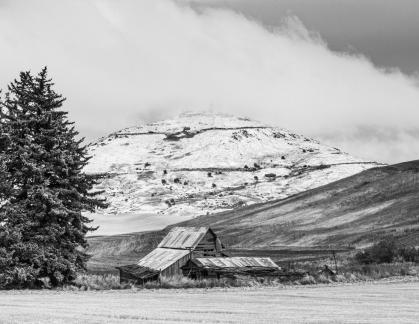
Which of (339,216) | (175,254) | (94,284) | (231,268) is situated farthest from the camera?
(339,216)

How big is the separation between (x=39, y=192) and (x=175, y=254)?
2447 centimetres

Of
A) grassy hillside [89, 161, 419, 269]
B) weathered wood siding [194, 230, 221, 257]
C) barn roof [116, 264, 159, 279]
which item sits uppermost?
grassy hillside [89, 161, 419, 269]

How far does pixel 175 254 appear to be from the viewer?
204 feet

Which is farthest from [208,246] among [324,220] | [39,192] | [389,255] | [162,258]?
[324,220]

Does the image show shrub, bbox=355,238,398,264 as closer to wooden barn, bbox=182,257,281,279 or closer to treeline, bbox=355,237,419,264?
treeline, bbox=355,237,419,264

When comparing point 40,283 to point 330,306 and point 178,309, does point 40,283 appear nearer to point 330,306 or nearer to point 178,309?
point 178,309

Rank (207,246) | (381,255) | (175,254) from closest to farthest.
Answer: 1. (381,255)
2. (175,254)
3. (207,246)

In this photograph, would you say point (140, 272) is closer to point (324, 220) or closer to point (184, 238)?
point (184, 238)

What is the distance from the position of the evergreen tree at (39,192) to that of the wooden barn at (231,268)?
16126 mm

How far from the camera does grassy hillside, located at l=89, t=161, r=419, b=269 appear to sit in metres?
102

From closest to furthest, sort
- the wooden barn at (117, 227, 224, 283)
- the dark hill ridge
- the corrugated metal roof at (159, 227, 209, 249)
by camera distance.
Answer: the wooden barn at (117, 227, 224, 283) < the corrugated metal roof at (159, 227, 209, 249) < the dark hill ridge

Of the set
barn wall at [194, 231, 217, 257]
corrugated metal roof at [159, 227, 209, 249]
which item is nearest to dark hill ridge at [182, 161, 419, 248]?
barn wall at [194, 231, 217, 257]

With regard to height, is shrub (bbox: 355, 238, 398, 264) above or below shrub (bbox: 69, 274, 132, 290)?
above

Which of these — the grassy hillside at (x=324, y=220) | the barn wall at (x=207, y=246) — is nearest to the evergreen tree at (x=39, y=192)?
the barn wall at (x=207, y=246)
